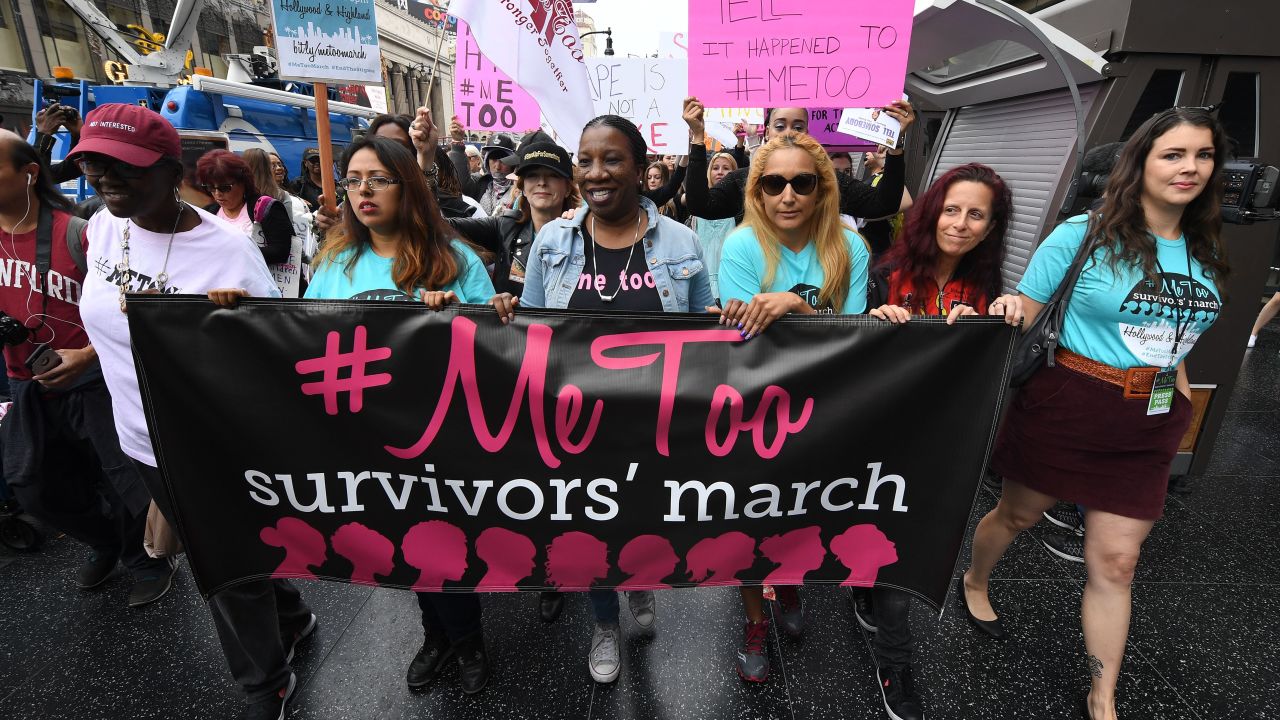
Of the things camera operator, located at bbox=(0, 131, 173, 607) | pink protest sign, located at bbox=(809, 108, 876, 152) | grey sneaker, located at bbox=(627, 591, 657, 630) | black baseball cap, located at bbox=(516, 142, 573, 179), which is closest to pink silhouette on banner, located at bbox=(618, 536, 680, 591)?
grey sneaker, located at bbox=(627, 591, 657, 630)

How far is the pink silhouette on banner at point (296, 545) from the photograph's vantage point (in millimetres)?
1883

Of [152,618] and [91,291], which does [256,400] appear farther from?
[152,618]

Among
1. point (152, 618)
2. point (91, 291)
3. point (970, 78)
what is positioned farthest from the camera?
point (970, 78)

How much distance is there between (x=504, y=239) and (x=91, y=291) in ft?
5.62

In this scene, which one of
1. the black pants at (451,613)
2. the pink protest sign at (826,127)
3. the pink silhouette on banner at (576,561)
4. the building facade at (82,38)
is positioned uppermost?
the building facade at (82,38)

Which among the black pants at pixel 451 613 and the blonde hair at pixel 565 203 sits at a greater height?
the blonde hair at pixel 565 203

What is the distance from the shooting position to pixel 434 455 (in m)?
1.79

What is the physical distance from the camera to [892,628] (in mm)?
2070

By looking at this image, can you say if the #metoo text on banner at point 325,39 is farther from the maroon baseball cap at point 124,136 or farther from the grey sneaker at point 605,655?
the grey sneaker at point 605,655

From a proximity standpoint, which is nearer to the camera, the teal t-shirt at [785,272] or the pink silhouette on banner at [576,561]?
the pink silhouette on banner at [576,561]

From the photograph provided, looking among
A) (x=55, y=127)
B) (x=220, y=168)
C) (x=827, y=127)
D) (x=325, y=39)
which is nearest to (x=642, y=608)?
(x=325, y=39)

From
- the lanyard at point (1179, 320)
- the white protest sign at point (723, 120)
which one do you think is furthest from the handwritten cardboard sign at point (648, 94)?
the lanyard at point (1179, 320)

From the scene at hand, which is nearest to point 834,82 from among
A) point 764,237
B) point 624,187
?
point 764,237

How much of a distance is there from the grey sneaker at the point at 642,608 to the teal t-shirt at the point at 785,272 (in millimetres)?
1288
